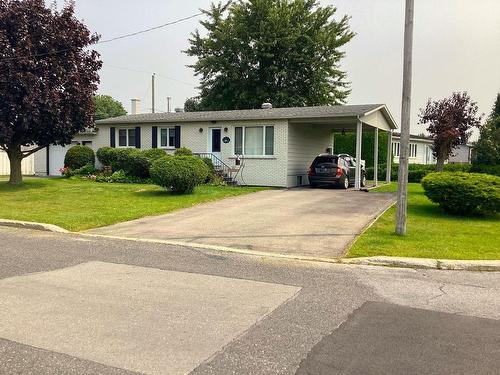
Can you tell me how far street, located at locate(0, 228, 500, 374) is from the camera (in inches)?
151

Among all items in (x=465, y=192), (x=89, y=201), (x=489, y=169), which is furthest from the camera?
(x=489, y=169)

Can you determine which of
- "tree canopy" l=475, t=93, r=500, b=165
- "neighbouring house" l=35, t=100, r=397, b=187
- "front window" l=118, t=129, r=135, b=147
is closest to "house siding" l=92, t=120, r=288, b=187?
"neighbouring house" l=35, t=100, r=397, b=187

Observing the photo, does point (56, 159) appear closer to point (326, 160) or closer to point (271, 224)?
point (326, 160)

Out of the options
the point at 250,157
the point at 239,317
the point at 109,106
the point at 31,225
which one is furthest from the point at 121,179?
the point at 109,106

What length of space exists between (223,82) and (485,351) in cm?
3907

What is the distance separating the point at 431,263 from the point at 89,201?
11.5 meters

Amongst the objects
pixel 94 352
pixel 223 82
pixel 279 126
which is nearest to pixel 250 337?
pixel 94 352

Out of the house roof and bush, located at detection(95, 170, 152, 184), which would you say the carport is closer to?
the house roof

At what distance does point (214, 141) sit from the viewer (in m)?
23.1

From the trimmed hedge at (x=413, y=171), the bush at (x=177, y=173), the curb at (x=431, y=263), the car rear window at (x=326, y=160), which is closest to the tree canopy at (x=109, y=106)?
the trimmed hedge at (x=413, y=171)

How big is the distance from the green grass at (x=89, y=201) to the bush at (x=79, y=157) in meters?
4.55

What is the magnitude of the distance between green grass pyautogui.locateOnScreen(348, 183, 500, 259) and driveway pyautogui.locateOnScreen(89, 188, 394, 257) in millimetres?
482

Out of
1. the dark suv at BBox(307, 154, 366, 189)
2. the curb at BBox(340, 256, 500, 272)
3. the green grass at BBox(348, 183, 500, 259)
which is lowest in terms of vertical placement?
the curb at BBox(340, 256, 500, 272)

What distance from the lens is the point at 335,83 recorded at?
41.5 metres
